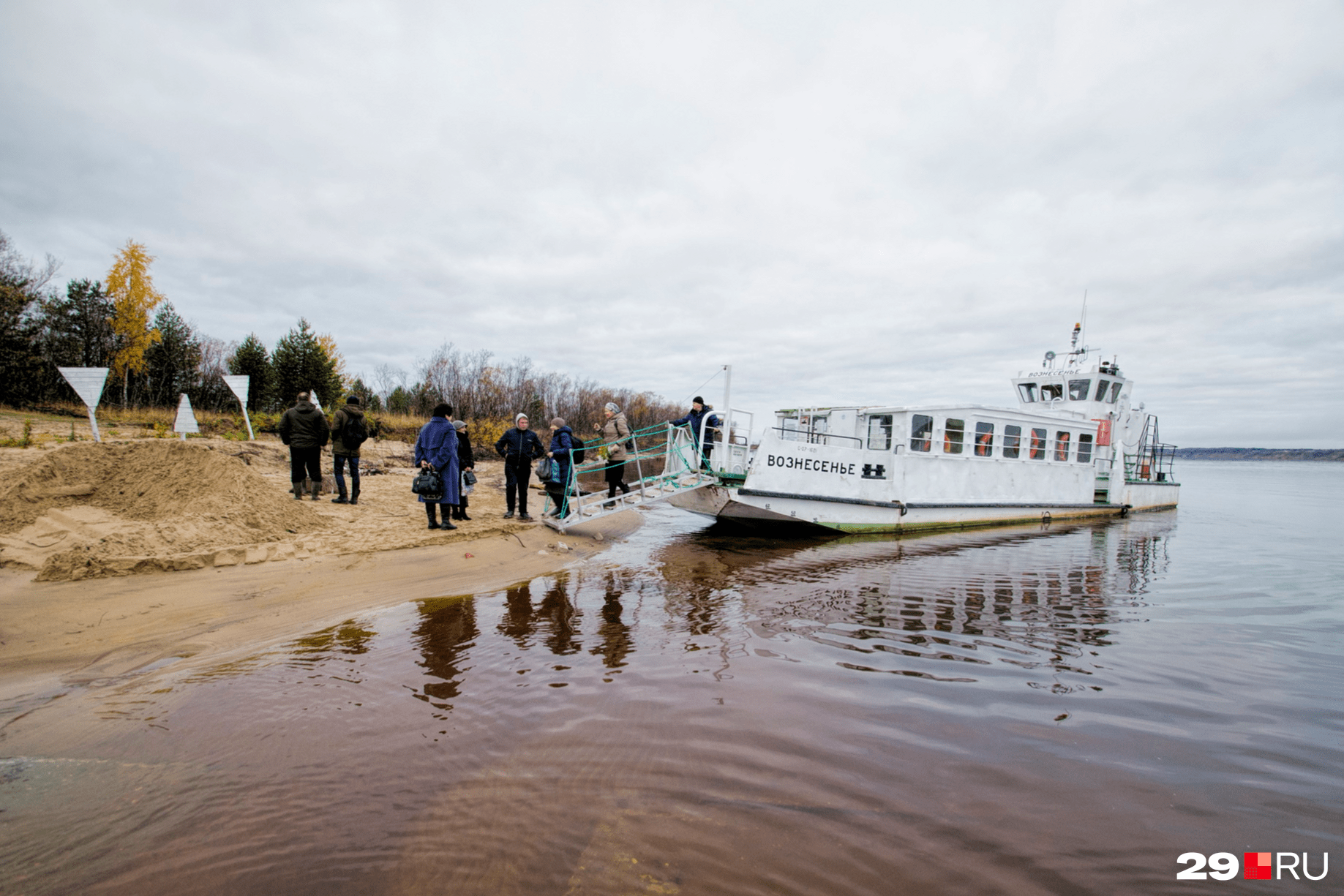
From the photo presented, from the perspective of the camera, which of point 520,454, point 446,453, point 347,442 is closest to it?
point 446,453

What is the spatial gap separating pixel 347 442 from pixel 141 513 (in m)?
3.06

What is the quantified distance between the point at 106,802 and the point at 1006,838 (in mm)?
4112

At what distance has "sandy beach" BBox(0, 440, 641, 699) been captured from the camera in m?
4.48

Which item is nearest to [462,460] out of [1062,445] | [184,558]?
[184,558]

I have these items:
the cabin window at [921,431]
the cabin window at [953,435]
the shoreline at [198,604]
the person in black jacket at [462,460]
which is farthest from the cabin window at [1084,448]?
the person in black jacket at [462,460]

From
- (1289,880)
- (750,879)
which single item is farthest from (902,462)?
(750,879)

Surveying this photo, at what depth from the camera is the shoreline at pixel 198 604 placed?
412cm

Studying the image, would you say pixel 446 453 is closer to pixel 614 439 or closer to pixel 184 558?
pixel 614 439

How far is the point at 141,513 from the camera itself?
24.0 ft

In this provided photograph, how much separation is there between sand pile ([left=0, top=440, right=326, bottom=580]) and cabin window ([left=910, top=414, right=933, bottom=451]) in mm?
12373

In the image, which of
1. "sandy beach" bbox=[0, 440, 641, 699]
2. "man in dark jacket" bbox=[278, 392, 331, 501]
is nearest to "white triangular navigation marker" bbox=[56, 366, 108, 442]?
"sandy beach" bbox=[0, 440, 641, 699]

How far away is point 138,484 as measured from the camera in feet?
25.3

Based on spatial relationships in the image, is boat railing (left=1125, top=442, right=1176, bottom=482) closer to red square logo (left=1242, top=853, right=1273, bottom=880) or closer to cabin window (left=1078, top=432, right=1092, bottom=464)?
cabin window (left=1078, top=432, right=1092, bottom=464)

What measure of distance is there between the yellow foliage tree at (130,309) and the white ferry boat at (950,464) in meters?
24.5
